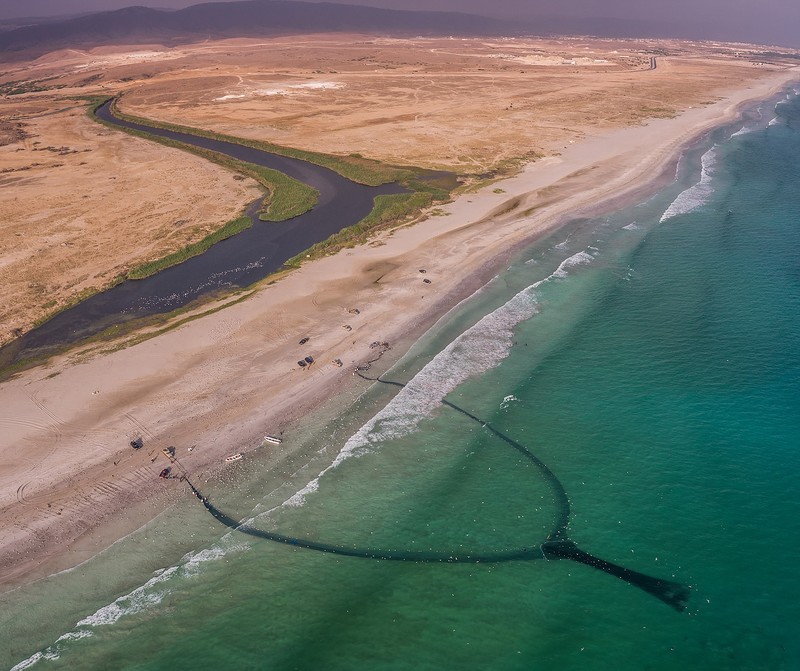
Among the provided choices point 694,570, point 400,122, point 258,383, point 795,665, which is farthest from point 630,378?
point 400,122

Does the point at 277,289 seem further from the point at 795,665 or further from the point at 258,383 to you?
the point at 795,665

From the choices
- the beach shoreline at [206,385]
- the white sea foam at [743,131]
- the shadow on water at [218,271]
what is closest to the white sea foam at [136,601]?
the beach shoreline at [206,385]

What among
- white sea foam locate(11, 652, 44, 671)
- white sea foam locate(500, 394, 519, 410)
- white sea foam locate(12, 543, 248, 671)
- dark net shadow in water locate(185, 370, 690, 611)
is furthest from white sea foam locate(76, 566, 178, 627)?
white sea foam locate(500, 394, 519, 410)

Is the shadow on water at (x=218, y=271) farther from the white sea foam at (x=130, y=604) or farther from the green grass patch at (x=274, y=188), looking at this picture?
the white sea foam at (x=130, y=604)

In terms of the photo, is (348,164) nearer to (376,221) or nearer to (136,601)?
(376,221)

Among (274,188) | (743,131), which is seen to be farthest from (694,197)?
(274,188)

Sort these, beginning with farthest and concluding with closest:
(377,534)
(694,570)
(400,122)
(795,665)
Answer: (400,122)
(377,534)
(694,570)
(795,665)

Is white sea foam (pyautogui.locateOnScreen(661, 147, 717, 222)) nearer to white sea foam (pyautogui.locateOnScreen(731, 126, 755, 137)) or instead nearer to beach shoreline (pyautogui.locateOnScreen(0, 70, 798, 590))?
beach shoreline (pyautogui.locateOnScreen(0, 70, 798, 590))
